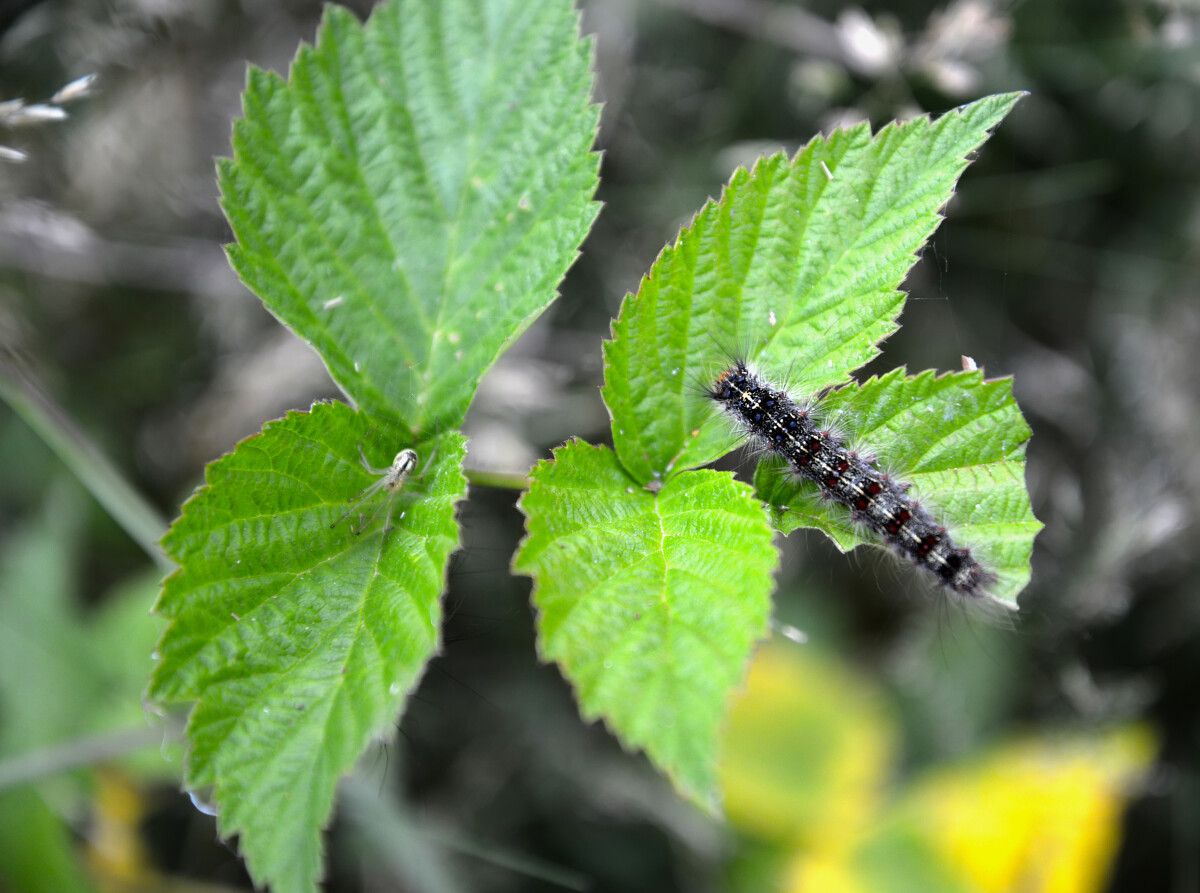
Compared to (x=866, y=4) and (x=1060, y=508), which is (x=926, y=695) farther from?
(x=866, y=4)

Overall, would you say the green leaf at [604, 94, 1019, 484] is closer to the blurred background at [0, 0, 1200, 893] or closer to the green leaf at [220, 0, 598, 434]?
the green leaf at [220, 0, 598, 434]

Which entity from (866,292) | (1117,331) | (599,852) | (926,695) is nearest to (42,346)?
(599,852)

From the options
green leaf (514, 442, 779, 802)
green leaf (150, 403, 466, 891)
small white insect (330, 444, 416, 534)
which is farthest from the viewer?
small white insect (330, 444, 416, 534)

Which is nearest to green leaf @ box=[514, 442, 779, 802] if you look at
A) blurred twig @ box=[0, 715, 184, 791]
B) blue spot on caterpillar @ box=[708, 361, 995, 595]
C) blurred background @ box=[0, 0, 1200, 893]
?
blue spot on caterpillar @ box=[708, 361, 995, 595]

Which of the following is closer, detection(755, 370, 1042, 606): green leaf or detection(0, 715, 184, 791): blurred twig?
detection(755, 370, 1042, 606): green leaf

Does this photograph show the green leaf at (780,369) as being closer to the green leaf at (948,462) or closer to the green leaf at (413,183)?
the green leaf at (948,462)

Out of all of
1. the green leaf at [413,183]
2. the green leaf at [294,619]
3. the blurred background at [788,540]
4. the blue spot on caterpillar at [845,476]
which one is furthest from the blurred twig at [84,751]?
the blue spot on caterpillar at [845,476]

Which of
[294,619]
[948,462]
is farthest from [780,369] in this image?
[294,619]
